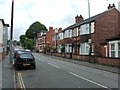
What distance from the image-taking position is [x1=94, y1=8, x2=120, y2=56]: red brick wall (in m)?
43.9

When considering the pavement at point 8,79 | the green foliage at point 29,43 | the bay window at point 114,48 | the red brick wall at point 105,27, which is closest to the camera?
the pavement at point 8,79

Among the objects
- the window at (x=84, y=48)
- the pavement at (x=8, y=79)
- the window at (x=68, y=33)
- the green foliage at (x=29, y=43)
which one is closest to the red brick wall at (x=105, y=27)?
the window at (x=84, y=48)

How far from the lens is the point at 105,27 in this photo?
147 feet

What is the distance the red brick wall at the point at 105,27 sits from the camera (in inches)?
1729

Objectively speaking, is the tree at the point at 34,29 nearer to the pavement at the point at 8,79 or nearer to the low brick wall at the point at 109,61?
the low brick wall at the point at 109,61

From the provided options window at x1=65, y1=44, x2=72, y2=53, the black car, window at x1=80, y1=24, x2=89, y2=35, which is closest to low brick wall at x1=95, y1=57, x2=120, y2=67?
the black car

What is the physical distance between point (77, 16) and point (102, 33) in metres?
21.1

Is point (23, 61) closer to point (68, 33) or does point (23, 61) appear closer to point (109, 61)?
point (109, 61)

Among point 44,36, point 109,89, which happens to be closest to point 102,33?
point 109,89

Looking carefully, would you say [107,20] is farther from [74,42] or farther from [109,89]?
[109,89]

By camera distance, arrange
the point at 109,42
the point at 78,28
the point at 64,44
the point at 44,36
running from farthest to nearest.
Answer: the point at 44,36 → the point at 64,44 → the point at 78,28 → the point at 109,42

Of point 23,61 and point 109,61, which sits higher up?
point 23,61

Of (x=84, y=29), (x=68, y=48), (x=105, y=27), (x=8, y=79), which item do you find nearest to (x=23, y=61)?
(x=8, y=79)

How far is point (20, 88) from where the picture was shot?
1396 centimetres
